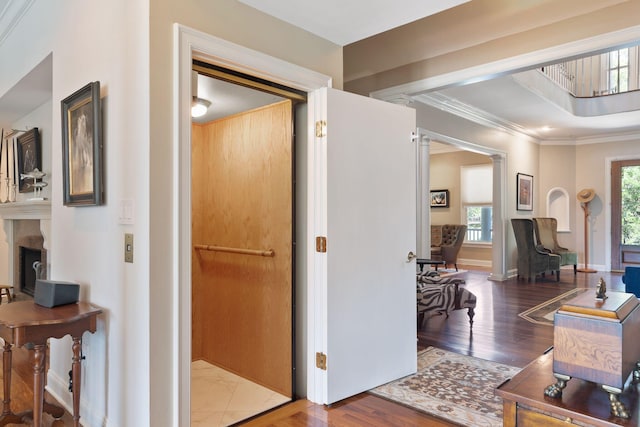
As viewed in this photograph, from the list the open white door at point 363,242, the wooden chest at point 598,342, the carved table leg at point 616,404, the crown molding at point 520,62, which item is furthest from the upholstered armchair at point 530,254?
the carved table leg at point 616,404

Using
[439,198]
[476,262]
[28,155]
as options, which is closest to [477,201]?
[439,198]

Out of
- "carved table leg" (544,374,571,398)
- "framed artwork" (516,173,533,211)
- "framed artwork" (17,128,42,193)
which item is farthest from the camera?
"framed artwork" (516,173,533,211)

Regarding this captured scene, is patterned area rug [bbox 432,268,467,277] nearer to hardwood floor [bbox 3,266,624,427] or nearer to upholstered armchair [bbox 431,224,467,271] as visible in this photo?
upholstered armchair [bbox 431,224,467,271]

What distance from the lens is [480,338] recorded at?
4.09 metres

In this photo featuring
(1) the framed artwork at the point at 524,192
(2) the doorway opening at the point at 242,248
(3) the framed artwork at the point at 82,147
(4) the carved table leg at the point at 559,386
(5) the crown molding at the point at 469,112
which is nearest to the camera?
(4) the carved table leg at the point at 559,386

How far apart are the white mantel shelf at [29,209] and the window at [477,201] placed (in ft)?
27.1

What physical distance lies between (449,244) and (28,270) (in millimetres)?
7412

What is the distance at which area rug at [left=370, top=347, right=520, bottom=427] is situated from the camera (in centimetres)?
251

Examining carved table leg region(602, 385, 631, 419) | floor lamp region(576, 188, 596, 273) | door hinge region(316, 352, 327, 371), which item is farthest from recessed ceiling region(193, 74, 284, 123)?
floor lamp region(576, 188, 596, 273)

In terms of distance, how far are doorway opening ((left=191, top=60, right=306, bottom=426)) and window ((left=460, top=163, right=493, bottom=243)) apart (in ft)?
24.1

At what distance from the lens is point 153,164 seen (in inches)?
Result: 75.9

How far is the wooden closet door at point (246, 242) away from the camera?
9.35 feet

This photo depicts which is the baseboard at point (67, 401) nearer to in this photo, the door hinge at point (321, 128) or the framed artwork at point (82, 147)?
the framed artwork at point (82, 147)

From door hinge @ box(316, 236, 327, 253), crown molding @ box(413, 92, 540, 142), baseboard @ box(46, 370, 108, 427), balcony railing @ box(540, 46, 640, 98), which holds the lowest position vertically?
baseboard @ box(46, 370, 108, 427)
